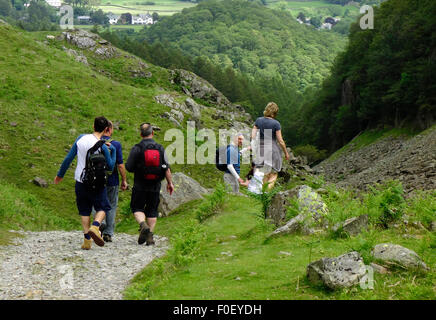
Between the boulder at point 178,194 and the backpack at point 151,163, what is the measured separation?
5585 mm

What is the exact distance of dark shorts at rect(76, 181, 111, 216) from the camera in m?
11.9

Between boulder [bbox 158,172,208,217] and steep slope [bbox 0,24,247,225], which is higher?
steep slope [bbox 0,24,247,225]

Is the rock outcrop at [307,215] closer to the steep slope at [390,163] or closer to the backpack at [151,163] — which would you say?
the backpack at [151,163]

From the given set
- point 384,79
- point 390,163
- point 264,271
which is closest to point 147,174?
point 264,271

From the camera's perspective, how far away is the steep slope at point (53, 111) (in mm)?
23516

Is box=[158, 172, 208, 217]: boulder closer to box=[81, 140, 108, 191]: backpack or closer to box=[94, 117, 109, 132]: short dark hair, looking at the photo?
box=[81, 140, 108, 191]: backpack

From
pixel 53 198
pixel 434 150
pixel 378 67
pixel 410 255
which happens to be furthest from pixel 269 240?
pixel 378 67

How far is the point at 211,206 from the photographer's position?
1605 cm

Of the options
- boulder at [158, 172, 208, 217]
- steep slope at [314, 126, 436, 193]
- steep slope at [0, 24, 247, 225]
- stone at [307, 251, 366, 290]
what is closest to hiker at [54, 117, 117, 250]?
stone at [307, 251, 366, 290]

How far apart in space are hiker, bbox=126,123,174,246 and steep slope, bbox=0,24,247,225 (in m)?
8.98

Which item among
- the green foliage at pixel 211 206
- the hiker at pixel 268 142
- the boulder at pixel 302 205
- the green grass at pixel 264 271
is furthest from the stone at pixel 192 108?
the green grass at pixel 264 271

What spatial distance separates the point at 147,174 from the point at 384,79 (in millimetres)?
77574
